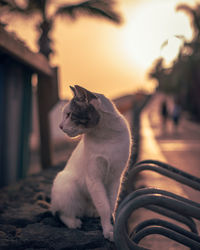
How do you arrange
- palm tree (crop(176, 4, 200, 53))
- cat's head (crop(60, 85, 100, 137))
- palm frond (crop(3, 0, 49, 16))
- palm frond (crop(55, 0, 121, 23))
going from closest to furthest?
cat's head (crop(60, 85, 100, 137)) < palm frond (crop(55, 0, 121, 23)) < palm frond (crop(3, 0, 49, 16)) < palm tree (crop(176, 4, 200, 53))

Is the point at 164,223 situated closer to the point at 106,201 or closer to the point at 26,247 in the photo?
the point at 106,201

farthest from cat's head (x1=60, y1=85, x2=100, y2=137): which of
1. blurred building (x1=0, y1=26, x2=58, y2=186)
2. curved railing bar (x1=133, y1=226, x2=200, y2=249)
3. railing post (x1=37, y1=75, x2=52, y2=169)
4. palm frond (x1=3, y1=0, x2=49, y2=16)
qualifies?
palm frond (x1=3, y1=0, x2=49, y2=16)

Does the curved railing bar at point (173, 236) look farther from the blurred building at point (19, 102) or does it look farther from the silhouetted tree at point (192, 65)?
the silhouetted tree at point (192, 65)

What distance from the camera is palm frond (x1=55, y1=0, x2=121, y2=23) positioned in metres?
8.91

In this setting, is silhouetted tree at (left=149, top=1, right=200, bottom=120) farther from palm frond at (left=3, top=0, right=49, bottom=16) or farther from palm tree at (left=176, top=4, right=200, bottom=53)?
palm frond at (left=3, top=0, right=49, bottom=16)

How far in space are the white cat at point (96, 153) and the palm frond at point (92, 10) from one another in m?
7.22

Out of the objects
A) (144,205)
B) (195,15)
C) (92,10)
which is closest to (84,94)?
(144,205)

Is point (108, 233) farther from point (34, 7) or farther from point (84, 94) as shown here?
point (34, 7)

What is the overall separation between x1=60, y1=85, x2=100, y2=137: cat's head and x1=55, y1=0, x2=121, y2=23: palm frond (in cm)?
726

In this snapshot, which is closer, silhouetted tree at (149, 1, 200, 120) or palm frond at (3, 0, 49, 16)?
palm frond at (3, 0, 49, 16)

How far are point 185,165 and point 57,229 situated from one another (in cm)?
522

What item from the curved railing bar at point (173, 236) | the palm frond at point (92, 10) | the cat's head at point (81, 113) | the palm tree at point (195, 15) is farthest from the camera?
the palm tree at point (195, 15)

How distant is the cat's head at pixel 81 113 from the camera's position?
83.5 inches

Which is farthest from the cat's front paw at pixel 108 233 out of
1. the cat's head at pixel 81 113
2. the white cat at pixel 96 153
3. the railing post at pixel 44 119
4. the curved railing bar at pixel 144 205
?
the railing post at pixel 44 119
